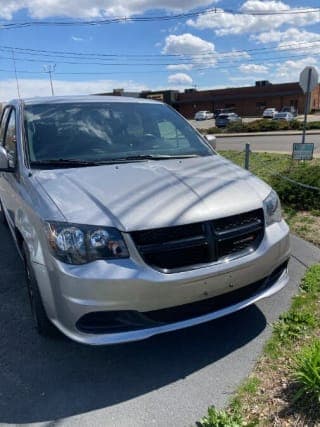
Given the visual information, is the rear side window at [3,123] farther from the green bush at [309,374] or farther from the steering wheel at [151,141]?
the green bush at [309,374]

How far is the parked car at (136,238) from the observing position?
2223 millimetres

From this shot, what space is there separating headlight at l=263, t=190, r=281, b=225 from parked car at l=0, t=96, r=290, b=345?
11 millimetres

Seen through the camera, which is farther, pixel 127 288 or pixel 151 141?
pixel 151 141

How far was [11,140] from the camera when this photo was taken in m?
3.76

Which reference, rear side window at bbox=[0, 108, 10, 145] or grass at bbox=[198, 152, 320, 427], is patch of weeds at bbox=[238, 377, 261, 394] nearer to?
grass at bbox=[198, 152, 320, 427]

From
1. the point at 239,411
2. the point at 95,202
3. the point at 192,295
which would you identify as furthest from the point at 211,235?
the point at 239,411

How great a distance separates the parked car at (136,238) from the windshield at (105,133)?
2 cm

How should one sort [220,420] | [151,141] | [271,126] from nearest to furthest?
[220,420] → [151,141] → [271,126]

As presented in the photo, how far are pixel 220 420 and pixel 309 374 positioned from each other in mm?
597

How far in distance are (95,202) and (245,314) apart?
1625mm

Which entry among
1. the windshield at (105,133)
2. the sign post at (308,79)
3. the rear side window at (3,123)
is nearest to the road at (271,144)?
the sign post at (308,79)

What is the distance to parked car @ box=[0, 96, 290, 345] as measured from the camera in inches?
87.5

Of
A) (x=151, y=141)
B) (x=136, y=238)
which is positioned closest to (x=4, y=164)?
(x=151, y=141)

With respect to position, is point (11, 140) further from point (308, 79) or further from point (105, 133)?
point (308, 79)
